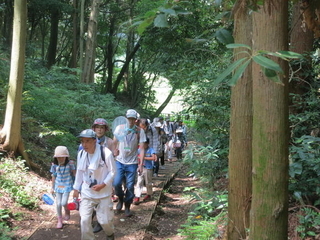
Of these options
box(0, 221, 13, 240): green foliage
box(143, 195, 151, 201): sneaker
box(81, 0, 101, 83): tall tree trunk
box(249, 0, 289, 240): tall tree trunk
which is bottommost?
box(143, 195, 151, 201): sneaker

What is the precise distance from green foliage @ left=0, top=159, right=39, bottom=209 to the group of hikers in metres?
0.80

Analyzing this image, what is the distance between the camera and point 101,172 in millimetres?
4859

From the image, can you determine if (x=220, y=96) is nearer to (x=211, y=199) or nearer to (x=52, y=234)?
(x=211, y=199)

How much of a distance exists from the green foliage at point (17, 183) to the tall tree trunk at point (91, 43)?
992cm

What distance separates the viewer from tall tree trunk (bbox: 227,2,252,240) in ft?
13.3

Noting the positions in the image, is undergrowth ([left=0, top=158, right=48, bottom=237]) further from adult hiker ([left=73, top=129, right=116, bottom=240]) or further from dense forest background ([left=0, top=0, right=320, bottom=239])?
adult hiker ([left=73, top=129, right=116, bottom=240])

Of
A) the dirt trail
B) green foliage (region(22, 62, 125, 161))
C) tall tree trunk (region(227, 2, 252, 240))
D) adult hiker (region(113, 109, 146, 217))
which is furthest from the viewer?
green foliage (region(22, 62, 125, 161))

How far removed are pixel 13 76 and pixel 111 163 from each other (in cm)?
470

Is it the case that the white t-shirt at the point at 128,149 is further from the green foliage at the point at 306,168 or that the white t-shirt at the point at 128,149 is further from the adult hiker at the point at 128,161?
the green foliage at the point at 306,168

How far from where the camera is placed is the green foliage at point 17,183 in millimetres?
7055

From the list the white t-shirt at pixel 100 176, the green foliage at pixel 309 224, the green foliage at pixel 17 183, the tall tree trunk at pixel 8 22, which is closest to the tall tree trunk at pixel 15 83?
the green foliage at pixel 17 183

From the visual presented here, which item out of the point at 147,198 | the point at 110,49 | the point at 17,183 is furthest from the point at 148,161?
Result: the point at 110,49

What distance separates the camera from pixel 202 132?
9711 mm

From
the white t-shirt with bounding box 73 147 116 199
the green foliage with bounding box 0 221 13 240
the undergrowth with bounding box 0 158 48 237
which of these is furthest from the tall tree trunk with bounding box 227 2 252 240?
the undergrowth with bounding box 0 158 48 237
